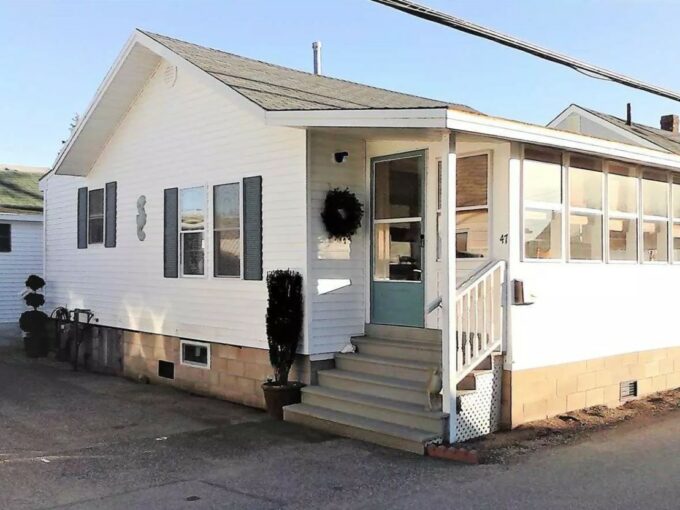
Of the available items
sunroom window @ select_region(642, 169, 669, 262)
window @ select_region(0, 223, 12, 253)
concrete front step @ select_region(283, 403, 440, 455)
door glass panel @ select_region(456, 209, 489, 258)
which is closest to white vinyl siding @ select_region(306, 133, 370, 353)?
concrete front step @ select_region(283, 403, 440, 455)

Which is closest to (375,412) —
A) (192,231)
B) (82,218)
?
(192,231)

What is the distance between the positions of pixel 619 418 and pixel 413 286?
9.31 feet

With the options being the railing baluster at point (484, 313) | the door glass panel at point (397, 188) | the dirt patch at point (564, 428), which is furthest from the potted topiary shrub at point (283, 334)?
the dirt patch at point (564, 428)

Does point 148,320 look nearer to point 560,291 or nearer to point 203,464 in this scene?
point 203,464

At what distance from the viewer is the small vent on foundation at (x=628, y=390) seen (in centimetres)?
910

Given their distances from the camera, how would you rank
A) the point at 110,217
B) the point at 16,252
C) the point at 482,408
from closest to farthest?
1. the point at 482,408
2. the point at 110,217
3. the point at 16,252

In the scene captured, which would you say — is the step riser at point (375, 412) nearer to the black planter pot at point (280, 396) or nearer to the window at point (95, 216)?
the black planter pot at point (280, 396)

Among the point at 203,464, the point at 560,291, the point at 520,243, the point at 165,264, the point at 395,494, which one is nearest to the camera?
the point at 395,494

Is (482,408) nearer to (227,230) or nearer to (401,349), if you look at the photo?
(401,349)

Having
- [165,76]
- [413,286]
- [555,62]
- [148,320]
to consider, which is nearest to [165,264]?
[148,320]

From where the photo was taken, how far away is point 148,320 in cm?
1117

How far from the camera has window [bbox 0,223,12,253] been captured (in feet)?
64.8

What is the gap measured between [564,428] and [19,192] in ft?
63.1

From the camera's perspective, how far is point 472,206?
804 centimetres
